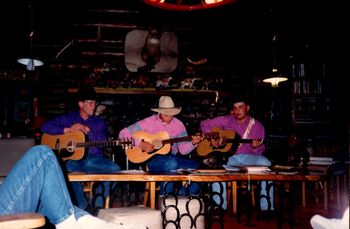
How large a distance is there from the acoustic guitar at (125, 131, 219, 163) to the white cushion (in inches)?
66.0

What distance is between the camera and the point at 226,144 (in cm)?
593

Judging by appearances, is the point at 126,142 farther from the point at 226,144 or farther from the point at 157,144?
the point at 226,144

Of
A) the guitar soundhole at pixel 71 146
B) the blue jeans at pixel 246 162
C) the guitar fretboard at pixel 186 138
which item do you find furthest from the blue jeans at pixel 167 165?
the guitar soundhole at pixel 71 146

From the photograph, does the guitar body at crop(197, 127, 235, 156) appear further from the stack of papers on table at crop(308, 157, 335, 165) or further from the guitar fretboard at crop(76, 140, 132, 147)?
the guitar fretboard at crop(76, 140, 132, 147)

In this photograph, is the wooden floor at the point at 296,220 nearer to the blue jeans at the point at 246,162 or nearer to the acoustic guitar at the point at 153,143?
the blue jeans at the point at 246,162

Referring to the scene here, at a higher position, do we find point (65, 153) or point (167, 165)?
point (65, 153)

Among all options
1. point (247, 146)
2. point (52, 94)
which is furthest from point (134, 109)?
point (247, 146)

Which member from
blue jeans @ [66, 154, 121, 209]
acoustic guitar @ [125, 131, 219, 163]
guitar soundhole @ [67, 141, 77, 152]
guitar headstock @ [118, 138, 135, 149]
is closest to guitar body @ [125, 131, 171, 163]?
acoustic guitar @ [125, 131, 219, 163]

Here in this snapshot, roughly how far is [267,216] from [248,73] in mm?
4967

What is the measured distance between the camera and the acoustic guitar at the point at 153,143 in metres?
5.18

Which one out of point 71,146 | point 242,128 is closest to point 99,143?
point 71,146

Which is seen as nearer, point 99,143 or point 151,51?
point 99,143

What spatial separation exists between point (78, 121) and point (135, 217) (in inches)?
102

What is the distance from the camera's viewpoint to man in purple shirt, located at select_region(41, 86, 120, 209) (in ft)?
16.0
